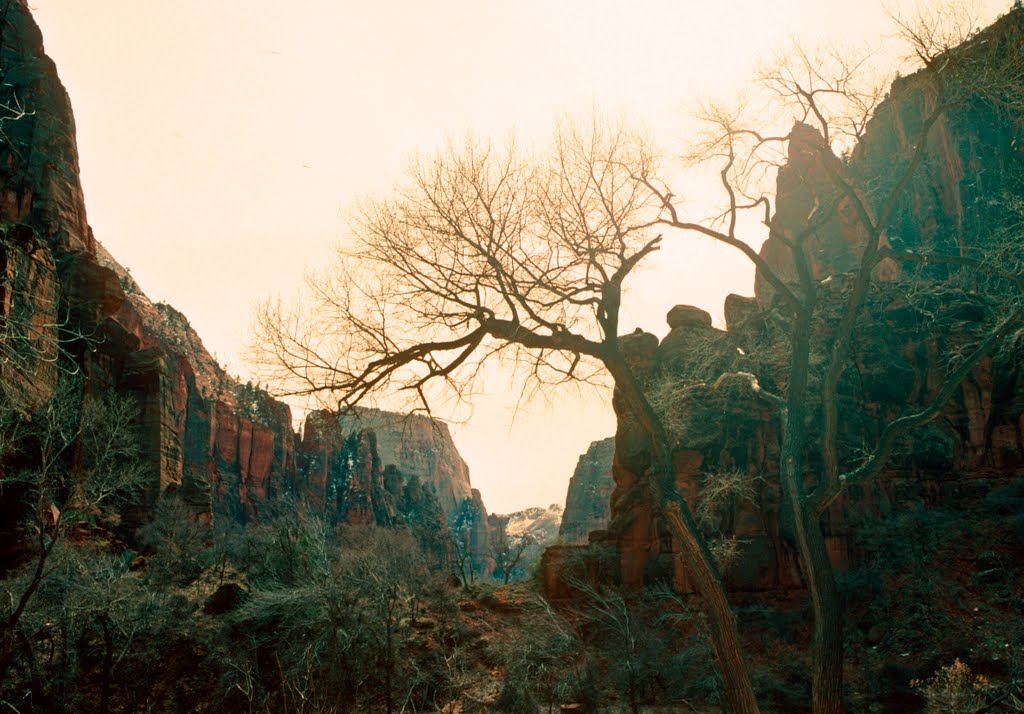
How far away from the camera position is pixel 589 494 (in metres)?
104

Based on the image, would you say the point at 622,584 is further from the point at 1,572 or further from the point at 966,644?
the point at 1,572

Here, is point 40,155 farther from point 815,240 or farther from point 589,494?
point 589,494

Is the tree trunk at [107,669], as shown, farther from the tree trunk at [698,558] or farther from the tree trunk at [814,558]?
the tree trunk at [814,558]

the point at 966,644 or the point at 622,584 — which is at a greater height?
the point at 622,584

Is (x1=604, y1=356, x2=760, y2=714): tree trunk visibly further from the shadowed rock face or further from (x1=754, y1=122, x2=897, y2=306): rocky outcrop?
(x1=754, y1=122, x2=897, y2=306): rocky outcrop

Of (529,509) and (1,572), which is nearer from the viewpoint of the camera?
(1,572)

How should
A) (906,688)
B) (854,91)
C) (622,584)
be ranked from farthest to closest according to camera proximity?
1. (622,584)
2. (906,688)
3. (854,91)

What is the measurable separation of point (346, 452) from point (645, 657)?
69858mm

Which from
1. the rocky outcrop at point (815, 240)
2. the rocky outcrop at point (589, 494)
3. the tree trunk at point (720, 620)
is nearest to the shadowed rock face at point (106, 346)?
the tree trunk at point (720, 620)

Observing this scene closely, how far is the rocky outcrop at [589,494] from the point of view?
96625mm

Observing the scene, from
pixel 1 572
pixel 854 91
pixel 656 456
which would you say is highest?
pixel 854 91

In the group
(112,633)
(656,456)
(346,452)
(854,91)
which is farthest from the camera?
(346,452)

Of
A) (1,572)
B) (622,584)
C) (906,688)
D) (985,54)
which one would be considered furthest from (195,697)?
(985,54)

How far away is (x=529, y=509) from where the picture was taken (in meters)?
196
